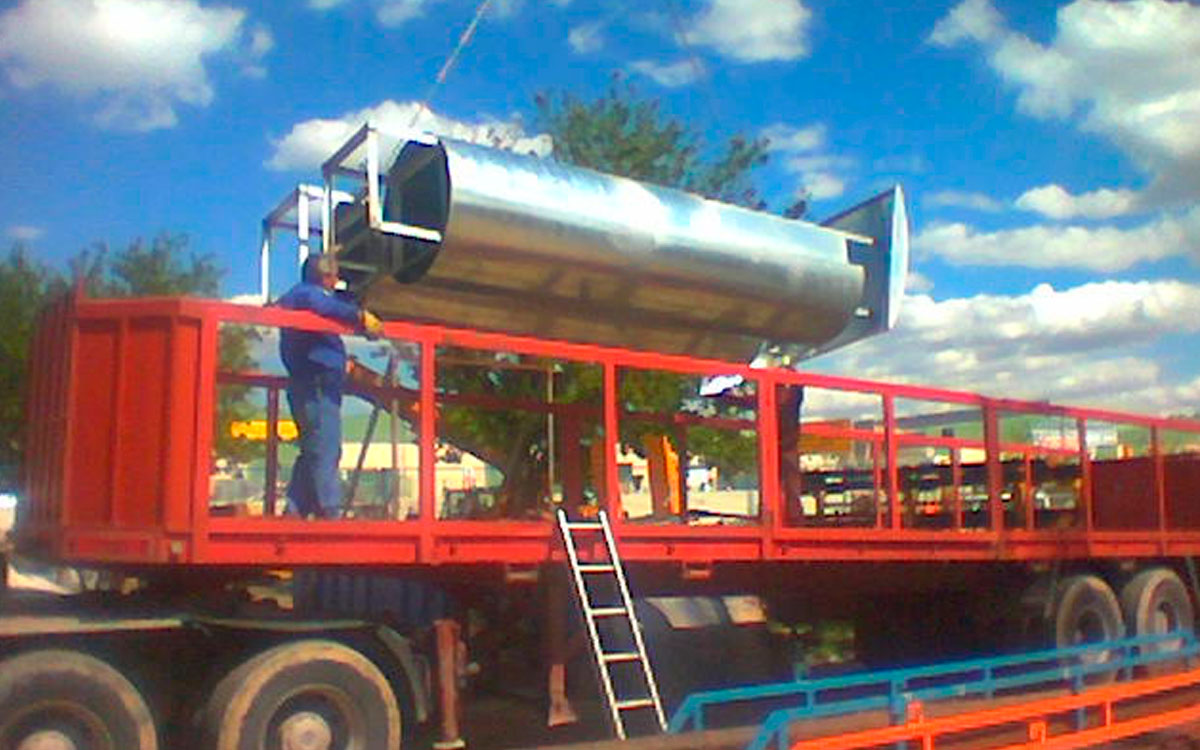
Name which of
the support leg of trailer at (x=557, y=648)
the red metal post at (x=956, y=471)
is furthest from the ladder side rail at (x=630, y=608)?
the red metal post at (x=956, y=471)

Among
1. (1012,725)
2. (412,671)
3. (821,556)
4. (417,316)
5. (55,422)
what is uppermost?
(417,316)

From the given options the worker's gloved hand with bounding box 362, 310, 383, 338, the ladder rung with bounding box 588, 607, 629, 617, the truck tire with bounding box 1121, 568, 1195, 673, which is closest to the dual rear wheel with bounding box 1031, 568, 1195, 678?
the truck tire with bounding box 1121, 568, 1195, 673

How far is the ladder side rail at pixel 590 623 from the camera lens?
20.1 feet

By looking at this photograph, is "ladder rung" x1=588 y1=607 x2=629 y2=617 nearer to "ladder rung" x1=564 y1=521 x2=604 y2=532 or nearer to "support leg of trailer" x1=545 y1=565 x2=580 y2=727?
"support leg of trailer" x1=545 y1=565 x2=580 y2=727

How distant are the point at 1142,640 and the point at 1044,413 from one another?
1765mm

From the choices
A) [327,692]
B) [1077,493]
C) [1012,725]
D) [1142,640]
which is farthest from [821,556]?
[1077,493]

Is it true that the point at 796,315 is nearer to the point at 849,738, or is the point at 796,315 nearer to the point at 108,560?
the point at 849,738

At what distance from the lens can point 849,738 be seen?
19.9 feet

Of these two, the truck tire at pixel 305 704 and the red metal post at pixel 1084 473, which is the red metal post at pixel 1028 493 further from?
the truck tire at pixel 305 704

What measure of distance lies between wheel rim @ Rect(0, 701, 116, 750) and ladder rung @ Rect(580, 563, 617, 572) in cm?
240

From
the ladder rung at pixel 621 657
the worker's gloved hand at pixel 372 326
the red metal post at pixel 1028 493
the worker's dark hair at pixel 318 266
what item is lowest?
the ladder rung at pixel 621 657

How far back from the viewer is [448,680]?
6379 millimetres

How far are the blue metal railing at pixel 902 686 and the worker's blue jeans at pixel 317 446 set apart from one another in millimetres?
2075

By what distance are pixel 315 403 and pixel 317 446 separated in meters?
0.23
